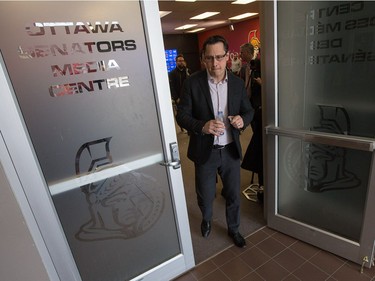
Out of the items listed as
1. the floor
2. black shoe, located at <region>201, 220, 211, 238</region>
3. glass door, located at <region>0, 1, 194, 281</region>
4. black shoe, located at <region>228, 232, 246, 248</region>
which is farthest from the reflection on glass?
glass door, located at <region>0, 1, 194, 281</region>

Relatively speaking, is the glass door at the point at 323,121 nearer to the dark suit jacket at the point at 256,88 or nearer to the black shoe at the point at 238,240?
the black shoe at the point at 238,240

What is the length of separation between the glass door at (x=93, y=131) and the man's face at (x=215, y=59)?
39cm

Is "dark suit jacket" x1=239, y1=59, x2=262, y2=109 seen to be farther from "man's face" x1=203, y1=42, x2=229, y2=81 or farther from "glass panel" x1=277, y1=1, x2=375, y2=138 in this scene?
"man's face" x1=203, y1=42, x2=229, y2=81

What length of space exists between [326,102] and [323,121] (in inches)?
5.1

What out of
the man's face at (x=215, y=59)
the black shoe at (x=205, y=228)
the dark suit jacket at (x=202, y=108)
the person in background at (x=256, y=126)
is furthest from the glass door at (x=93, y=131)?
the person in background at (x=256, y=126)

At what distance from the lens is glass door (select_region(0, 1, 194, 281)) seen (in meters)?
1.03

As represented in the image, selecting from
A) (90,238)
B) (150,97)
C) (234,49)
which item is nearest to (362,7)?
(150,97)

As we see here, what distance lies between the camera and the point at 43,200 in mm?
1170

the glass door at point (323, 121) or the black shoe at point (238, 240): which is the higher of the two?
the glass door at point (323, 121)

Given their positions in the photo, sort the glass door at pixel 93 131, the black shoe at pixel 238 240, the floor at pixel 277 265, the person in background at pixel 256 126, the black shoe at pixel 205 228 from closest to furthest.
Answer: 1. the glass door at pixel 93 131
2. the floor at pixel 277 265
3. the black shoe at pixel 238 240
4. the black shoe at pixel 205 228
5. the person in background at pixel 256 126

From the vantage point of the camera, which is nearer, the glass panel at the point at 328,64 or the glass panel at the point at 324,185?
the glass panel at the point at 328,64

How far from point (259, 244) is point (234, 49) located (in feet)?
29.3

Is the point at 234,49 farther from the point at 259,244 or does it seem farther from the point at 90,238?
the point at 90,238

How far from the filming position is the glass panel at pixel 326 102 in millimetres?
1426
